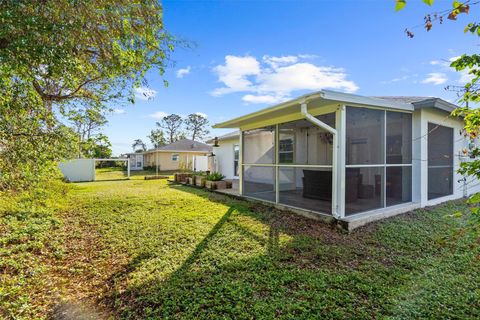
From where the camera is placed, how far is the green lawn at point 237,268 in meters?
2.61

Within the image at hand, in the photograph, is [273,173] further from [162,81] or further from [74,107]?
[74,107]

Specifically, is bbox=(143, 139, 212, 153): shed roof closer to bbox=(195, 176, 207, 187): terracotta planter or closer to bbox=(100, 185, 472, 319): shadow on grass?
bbox=(195, 176, 207, 187): terracotta planter

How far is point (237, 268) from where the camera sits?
3.44m

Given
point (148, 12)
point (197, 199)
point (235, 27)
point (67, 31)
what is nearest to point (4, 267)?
point (67, 31)

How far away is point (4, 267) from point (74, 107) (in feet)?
10.1

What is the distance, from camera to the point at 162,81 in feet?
14.0

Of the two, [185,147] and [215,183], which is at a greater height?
[185,147]

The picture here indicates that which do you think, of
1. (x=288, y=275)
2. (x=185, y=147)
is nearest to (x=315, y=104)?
(x=288, y=275)

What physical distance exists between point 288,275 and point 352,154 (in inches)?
132

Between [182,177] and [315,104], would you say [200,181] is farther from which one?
[315,104]

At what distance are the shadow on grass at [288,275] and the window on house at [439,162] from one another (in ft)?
8.00

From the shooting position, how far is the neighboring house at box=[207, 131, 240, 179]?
44.8 feet

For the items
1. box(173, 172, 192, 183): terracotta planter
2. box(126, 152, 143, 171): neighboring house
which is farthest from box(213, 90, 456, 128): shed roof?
box(126, 152, 143, 171): neighboring house

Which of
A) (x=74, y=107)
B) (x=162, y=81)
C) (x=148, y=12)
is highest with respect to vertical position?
(x=148, y=12)
